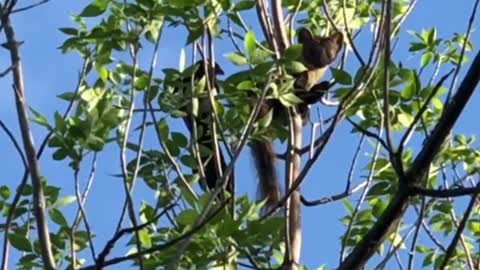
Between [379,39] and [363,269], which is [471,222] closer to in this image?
[379,39]

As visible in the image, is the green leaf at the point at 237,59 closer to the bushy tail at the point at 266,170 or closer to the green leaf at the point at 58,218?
the green leaf at the point at 58,218

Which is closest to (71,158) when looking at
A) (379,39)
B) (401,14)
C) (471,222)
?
(379,39)

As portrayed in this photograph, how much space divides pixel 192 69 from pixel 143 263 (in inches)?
25.8

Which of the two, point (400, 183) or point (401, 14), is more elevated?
point (401, 14)

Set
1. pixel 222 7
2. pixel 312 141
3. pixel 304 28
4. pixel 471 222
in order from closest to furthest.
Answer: pixel 222 7 → pixel 312 141 → pixel 471 222 → pixel 304 28

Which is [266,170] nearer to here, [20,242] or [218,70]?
[218,70]

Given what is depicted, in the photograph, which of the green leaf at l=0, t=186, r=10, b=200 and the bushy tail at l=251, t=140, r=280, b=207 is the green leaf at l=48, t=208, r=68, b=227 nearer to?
the green leaf at l=0, t=186, r=10, b=200

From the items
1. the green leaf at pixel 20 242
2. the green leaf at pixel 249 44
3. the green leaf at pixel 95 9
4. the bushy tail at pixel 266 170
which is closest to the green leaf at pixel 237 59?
the green leaf at pixel 249 44

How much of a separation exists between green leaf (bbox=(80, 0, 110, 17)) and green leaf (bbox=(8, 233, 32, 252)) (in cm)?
59

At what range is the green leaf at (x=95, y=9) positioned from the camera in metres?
2.92

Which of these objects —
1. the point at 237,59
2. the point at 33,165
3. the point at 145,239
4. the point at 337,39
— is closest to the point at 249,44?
the point at 237,59

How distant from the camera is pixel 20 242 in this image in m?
2.61

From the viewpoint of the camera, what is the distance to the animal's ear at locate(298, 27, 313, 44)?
12.8ft

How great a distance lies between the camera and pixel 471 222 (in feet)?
11.7
